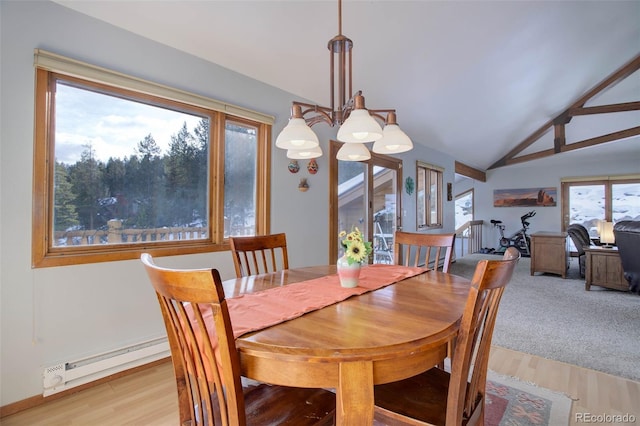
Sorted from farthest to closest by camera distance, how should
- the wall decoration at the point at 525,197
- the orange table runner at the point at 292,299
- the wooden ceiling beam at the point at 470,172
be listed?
the wall decoration at the point at 525,197 < the wooden ceiling beam at the point at 470,172 < the orange table runner at the point at 292,299

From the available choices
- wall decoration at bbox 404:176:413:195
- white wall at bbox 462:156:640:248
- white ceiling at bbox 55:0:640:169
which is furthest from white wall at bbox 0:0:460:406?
white wall at bbox 462:156:640:248

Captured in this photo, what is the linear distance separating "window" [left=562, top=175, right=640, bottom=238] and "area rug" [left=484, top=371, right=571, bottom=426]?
7027mm

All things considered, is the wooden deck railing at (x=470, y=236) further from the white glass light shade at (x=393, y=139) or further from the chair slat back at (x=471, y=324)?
the chair slat back at (x=471, y=324)

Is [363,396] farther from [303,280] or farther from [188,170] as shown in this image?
[188,170]

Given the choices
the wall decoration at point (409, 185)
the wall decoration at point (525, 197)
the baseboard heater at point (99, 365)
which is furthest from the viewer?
the wall decoration at point (525, 197)

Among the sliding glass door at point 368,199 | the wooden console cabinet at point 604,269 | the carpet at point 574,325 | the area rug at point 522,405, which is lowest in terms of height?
the area rug at point 522,405

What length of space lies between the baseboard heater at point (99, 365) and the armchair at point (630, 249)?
203 inches

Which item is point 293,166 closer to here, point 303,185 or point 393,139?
point 303,185

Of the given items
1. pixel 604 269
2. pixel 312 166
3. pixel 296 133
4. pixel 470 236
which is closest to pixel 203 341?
pixel 296 133

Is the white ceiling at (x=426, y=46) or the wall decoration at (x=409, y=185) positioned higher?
the white ceiling at (x=426, y=46)

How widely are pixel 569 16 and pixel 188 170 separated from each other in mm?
4187

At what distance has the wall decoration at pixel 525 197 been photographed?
26.7ft

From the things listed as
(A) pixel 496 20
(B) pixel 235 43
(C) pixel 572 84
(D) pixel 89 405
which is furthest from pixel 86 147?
(C) pixel 572 84

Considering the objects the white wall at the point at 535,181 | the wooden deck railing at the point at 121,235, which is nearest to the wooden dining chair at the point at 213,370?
the wooden deck railing at the point at 121,235
